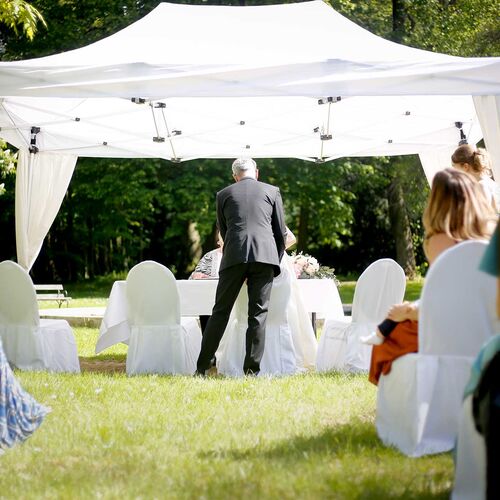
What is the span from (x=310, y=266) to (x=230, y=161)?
14.3 m

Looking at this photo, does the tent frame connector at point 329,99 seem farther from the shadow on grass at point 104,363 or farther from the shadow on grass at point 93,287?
the shadow on grass at point 93,287

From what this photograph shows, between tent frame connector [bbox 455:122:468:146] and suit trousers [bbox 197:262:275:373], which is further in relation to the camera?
tent frame connector [bbox 455:122:468:146]

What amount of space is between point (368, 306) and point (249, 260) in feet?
4.06

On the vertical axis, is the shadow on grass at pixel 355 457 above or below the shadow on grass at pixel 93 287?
above

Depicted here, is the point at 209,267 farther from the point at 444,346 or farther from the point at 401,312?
the point at 444,346

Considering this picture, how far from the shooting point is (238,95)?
8.12 metres

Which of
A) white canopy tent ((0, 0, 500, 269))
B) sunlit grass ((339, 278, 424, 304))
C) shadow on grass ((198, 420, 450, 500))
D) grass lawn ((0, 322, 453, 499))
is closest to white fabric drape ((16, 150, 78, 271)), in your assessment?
white canopy tent ((0, 0, 500, 269))

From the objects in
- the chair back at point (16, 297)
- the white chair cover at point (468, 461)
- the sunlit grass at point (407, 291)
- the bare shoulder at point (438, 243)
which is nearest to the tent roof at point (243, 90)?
the chair back at point (16, 297)

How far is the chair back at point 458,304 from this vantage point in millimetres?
4926

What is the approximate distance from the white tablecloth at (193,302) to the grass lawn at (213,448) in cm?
170

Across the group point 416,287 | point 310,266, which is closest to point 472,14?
point 416,287

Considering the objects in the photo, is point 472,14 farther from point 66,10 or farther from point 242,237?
point 242,237

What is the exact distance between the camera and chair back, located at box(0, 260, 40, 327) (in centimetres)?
889

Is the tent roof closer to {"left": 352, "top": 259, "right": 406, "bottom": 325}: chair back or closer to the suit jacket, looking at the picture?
the suit jacket
